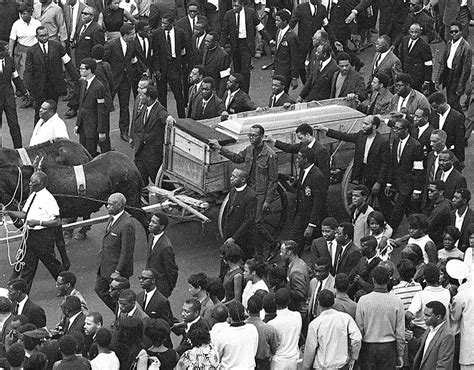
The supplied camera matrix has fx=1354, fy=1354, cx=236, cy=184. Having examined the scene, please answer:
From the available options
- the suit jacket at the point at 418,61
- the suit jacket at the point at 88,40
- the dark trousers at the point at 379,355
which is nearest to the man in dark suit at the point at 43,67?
the suit jacket at the point at 88,40

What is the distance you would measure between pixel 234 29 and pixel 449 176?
6138 millimetres

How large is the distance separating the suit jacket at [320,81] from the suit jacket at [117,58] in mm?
2717

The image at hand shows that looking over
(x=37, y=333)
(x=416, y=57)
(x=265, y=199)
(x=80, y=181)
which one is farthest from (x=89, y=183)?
(x=416, y=57)

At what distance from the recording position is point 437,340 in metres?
12.6

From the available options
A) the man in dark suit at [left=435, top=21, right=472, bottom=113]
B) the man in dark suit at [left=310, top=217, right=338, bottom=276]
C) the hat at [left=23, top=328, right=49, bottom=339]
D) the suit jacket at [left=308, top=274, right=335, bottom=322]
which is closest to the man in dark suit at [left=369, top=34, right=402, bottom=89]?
the man in dark suit at [left=435, top=21, right=472, bottom=113]

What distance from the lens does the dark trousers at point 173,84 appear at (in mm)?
20312

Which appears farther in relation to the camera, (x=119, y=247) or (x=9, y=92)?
(x=9, y=92)

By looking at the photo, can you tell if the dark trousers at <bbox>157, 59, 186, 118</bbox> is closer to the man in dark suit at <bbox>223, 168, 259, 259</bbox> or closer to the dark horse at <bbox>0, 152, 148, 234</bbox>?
the dark horse at <bbox>0, 152, 148, 234</bbox>

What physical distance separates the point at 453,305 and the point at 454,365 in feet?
2.29

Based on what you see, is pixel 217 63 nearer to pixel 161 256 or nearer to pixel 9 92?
pixel 9 92

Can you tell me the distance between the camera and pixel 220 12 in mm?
22703

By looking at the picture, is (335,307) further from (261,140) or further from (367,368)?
(261,140)

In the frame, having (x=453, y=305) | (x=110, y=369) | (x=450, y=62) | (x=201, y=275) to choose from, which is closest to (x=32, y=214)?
(x=201, y=275)

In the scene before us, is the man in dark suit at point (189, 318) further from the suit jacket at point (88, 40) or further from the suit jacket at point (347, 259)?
the suit jacket at point (88, 40)
